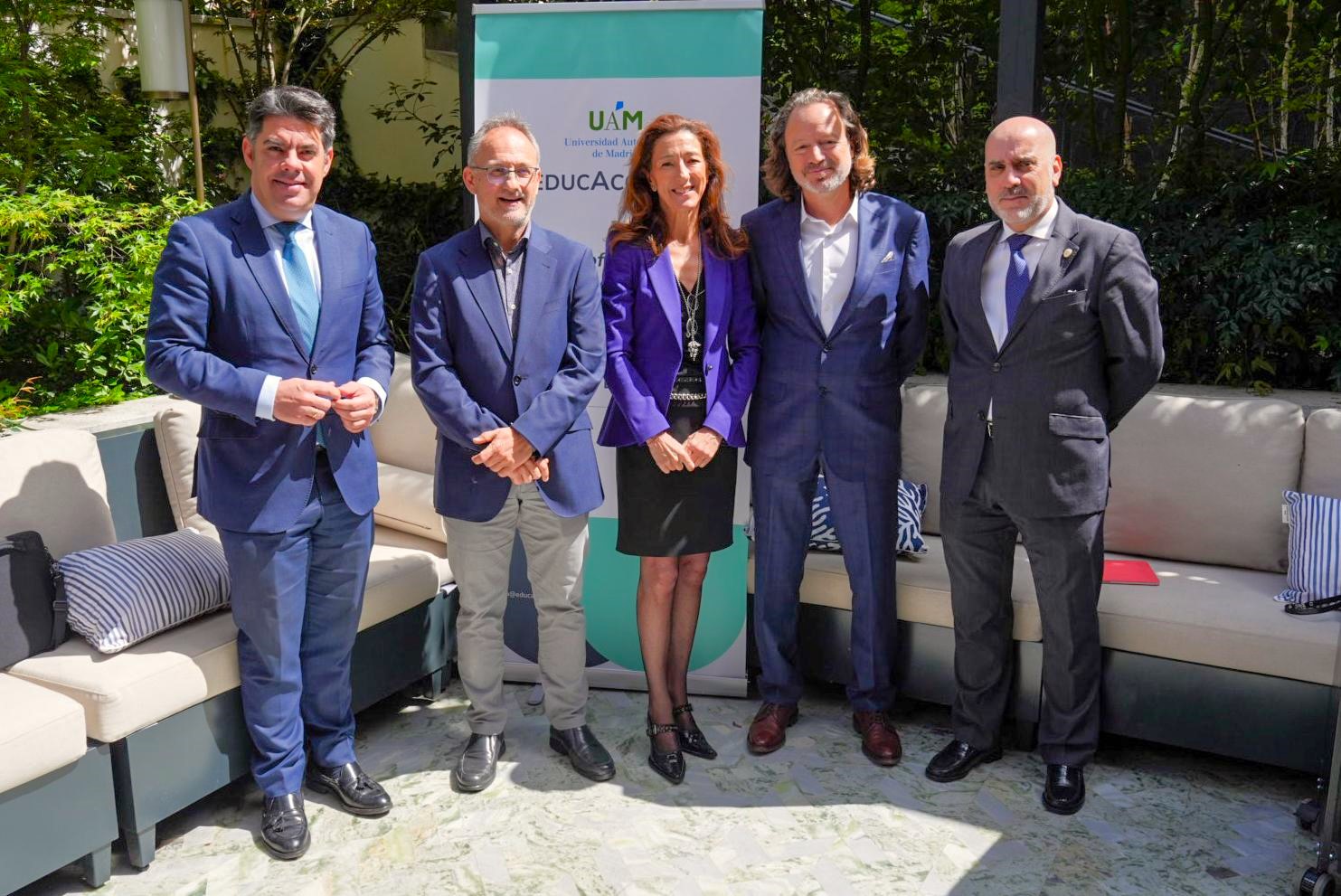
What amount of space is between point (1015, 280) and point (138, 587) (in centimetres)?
243

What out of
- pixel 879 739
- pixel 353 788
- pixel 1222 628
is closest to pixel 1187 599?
pixel 1222 628

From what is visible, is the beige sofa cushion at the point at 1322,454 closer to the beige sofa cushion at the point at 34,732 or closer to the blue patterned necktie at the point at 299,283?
the blue patterned necktie at the point at 299,283

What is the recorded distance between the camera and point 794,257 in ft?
10.6

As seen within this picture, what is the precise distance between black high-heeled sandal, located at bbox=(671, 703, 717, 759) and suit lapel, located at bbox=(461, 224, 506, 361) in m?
1.23

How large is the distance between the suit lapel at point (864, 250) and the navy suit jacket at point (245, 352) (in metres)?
1.35

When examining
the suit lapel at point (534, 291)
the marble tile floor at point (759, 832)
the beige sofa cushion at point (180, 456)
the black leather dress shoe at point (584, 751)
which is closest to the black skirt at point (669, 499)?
the suit lapel at point (534, 291)

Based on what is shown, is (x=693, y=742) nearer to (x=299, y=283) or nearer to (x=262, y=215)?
(x=299, y=283)

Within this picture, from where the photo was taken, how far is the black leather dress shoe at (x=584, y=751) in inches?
126

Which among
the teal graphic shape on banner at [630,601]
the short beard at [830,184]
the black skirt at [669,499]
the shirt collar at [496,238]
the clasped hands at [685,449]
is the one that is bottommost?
the teal graphic shape on banner at [630,601]

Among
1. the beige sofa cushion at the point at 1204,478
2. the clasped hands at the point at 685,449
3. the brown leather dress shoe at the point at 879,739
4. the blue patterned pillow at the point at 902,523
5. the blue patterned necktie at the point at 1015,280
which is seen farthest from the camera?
the blue patterned pillow at the point at 902,523

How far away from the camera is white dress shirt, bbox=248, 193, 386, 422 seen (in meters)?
2.62

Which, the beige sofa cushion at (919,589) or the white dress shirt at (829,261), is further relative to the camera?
the beige sofa cushion at (919,589)

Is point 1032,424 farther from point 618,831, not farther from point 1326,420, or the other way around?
point 618,831

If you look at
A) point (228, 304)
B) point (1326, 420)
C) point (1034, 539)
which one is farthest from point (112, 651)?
point (1326, 420)
